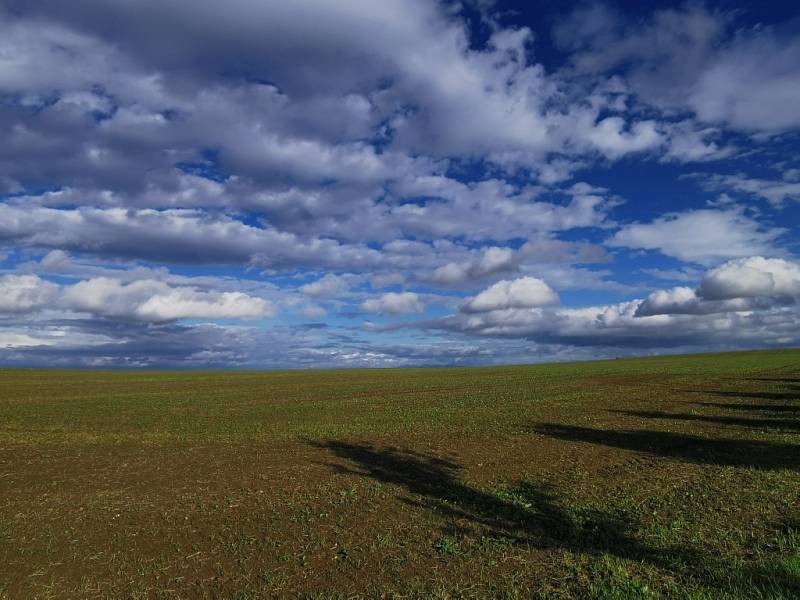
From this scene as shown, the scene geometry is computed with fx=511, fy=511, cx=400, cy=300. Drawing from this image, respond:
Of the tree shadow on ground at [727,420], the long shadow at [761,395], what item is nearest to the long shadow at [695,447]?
the tree shadow on ground at [727,420]

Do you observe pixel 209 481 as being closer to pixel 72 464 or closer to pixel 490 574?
pixel 72 464

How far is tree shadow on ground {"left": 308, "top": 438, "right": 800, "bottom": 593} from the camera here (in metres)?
8.51

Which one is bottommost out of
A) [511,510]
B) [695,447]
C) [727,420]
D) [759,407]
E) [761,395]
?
[761,395]

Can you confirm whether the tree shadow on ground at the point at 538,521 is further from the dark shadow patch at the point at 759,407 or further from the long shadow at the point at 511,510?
the dark shadow patch at the point at 759,407

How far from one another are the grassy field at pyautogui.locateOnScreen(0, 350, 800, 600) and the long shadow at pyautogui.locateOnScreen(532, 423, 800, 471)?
0.12 m

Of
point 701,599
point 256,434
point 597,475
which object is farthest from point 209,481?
point 701,599

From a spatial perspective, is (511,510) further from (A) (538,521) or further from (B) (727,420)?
(B) (727,420)

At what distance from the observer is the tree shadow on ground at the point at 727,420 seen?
24625 mm

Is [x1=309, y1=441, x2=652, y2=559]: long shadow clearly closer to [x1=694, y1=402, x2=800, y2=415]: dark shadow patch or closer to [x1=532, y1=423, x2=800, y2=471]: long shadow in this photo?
[x1=532, y1=423, x2=800, y2=471]: long shadow

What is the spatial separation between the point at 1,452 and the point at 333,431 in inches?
563

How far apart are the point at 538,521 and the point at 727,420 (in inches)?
839

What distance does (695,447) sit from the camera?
19.5 metres

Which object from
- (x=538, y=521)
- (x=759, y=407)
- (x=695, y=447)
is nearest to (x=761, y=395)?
(x=759, y=407)

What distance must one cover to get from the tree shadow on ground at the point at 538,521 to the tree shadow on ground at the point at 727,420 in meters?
17.0
